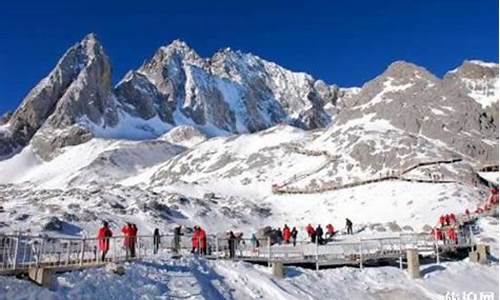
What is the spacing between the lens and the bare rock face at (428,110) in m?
94.9

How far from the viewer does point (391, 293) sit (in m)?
29.8

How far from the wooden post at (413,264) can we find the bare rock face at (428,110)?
6107 centimetres

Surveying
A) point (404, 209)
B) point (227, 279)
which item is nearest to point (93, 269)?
point (227, 279)

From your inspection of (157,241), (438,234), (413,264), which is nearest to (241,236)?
(157,241)

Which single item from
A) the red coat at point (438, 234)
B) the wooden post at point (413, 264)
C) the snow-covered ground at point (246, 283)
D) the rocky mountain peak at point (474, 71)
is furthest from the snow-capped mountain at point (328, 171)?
the wooden post at point (413, 264)

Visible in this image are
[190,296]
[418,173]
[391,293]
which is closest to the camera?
[190,296]

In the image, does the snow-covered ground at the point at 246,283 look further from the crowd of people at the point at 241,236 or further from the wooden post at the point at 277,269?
the crowd of people at the point at 241,236

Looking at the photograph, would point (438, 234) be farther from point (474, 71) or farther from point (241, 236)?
point (474, 71)

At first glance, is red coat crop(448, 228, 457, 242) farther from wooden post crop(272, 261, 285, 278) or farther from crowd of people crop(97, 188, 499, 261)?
wooden post crop(272, 261, 285, 278)

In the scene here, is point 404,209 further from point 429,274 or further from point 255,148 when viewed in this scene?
point 255,148

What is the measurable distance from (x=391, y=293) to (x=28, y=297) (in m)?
17.8

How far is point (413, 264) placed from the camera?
33.6m

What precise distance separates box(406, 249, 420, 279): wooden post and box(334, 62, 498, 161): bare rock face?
6107 centimetres

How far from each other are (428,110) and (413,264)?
7423 centimetres
